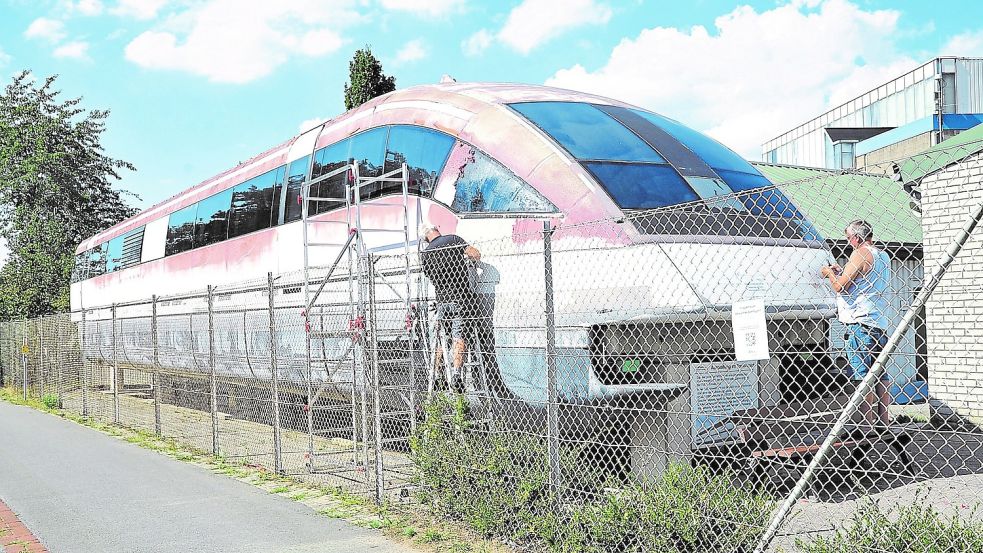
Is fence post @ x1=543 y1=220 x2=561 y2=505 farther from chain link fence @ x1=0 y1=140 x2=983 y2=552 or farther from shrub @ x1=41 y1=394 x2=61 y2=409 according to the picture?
shrub @ x1=41 y1=394 x2=61 y2=409

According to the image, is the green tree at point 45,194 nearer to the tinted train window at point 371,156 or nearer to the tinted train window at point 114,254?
the tinted train window at point 114,254

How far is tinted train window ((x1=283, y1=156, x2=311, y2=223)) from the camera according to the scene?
38.2 feet

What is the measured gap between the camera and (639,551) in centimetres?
508

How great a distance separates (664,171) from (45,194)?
36927mm

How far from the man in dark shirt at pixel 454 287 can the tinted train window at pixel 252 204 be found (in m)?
5.66

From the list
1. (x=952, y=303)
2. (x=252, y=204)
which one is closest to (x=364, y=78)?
(x=252, y=204)

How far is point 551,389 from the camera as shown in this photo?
18.8 feet

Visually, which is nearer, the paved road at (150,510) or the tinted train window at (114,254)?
the paved road at (150,510)

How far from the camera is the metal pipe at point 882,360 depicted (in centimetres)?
382

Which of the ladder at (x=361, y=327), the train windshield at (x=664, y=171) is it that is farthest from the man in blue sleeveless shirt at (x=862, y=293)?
the ladder at (x=361, y=327)

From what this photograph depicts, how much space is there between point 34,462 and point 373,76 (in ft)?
55.4

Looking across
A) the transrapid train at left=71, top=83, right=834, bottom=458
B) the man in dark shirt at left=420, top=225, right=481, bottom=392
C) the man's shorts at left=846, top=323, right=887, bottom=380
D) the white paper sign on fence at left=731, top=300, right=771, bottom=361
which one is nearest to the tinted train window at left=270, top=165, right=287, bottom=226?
the transrapid train at left=71, top=83, right=834, bottom=458

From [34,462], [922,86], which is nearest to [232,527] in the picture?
[34,462]

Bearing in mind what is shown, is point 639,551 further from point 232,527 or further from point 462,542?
point 232,527
